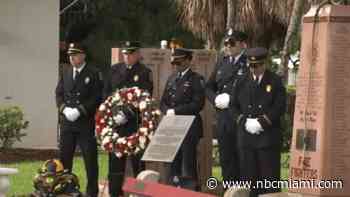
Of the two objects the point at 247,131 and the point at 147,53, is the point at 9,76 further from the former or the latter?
the point at 247,131

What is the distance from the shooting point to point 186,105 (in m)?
12.1

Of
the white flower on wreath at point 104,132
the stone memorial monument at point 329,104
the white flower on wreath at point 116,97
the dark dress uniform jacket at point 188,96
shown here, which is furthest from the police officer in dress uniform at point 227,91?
the stone memorial monument at point 329,104

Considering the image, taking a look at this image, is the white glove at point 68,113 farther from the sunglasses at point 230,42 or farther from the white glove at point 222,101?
the sunglasses at point 230,42

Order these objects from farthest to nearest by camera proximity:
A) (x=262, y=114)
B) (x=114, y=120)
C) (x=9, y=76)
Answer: (x=9, y=76) < (x=114, y=120) < (x=262, y=114)

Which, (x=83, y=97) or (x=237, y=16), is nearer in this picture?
(x=83, y=97)

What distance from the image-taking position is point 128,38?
2634cm

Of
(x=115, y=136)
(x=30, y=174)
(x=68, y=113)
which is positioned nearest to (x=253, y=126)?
(x=115, y=136)

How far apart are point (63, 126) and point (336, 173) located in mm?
4265

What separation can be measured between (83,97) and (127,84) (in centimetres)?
60

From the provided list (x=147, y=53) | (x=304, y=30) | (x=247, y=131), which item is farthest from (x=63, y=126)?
(x=304, y=30)

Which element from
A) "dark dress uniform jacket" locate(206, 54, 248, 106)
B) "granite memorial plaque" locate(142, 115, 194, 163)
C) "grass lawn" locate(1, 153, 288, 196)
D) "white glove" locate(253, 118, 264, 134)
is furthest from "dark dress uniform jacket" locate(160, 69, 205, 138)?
"grass lawn" locate(1, 153, 288, 196)

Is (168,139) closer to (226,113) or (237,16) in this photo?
(226,113)

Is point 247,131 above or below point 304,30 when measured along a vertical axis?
below

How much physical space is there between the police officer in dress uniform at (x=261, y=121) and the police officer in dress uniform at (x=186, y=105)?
1318mm
